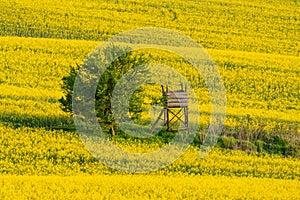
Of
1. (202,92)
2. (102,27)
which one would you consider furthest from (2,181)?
(102,27)

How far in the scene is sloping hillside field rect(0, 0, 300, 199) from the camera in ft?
72.6

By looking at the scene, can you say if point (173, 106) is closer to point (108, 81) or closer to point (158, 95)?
point (108, 81)

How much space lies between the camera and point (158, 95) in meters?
33.2

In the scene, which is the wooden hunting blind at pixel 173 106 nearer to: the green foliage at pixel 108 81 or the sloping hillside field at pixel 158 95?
the sloping hillside field at pixel 158 95

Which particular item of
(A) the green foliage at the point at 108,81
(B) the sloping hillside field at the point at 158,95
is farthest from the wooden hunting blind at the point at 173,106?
(A) the green foliage at the point at 108,81

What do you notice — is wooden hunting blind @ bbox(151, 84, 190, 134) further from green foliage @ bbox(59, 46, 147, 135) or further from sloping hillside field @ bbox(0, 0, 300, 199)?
green foliage @ bbox(59, 46, 147, 135)

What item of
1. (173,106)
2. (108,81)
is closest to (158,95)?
(173,106)

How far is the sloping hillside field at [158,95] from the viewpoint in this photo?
22125 millimetres

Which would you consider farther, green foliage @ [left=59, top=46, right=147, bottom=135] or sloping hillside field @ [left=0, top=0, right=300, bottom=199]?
green foliage @ [left=59, top=46, right=147, bottom=135]

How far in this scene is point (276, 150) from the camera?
27297 mm

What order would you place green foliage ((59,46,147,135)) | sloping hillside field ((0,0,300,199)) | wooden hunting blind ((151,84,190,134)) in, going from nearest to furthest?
sloping hillside field ((0,0,300,199))
green foliage ((59,46,147,135))
wooden hunting blind ((151,84,190,134))

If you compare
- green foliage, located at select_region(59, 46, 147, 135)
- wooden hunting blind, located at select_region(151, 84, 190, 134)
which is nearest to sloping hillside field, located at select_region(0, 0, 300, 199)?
wooden hunting blind, located at select_region(151, 84, 190, 134)

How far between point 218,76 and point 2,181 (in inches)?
701

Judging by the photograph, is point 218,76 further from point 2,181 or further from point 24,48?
point 2,181
